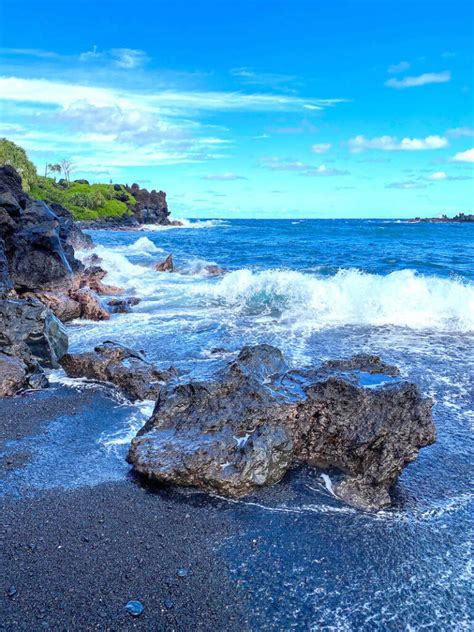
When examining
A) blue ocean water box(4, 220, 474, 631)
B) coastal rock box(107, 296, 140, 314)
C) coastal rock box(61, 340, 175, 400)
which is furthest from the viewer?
coastal rock box(107, 296, 140, 314)

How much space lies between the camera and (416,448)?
21.9 ft

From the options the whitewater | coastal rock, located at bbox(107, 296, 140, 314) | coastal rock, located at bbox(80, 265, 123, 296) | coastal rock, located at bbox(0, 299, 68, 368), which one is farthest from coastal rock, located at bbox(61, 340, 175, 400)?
coastal rock, located at bbox(80, 265, 123, 296)

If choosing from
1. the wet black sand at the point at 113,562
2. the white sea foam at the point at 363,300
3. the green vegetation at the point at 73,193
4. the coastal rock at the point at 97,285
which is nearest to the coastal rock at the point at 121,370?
the wet black sand at the point at 113,562

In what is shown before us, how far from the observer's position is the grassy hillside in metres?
104

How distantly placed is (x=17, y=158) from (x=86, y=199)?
2284 centimetres

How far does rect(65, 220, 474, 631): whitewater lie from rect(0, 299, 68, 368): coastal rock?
0.99 metres

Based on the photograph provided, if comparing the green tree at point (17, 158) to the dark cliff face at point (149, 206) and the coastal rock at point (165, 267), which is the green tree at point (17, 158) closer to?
the dark cliff face at point (149, 206)

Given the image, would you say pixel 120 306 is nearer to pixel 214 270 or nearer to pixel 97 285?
pixel 97 285

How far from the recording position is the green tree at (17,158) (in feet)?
277

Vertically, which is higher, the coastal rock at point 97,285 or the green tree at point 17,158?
the green tree at point 17,158

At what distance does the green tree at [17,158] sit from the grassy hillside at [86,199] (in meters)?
5.05

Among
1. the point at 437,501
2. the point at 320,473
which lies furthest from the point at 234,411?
the point at 437,501

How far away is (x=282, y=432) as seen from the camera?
7.00 meters

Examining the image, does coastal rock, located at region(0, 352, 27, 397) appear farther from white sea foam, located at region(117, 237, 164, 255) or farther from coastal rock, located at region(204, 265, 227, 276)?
Answer: white sea foam, located at region(117, 237, 164, 255)
